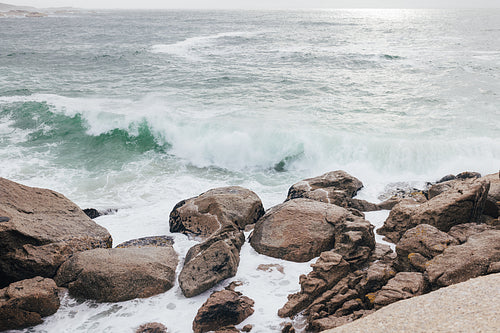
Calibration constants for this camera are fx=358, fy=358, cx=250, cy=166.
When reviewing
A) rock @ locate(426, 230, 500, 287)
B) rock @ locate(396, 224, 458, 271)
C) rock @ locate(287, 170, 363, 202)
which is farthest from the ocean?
rock @ locate(426, 230, 500, 287)

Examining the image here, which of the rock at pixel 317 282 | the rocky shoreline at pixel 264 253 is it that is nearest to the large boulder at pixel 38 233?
the rocky shoreline at pixel 264 253

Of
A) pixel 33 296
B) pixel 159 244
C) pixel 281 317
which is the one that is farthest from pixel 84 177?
pixel 281 317

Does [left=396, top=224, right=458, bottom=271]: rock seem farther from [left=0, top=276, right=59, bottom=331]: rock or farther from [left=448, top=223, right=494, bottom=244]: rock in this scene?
[left=0, top=276, right=59, bottom=331]: rock

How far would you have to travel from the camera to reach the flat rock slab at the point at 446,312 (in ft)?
10.4

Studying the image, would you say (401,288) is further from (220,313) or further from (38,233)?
(38,233)

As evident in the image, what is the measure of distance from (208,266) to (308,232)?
1.82m

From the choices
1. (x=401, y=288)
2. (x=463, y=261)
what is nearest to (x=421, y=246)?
(x=463, y=261)

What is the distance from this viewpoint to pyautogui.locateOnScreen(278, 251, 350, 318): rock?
15.7 ft

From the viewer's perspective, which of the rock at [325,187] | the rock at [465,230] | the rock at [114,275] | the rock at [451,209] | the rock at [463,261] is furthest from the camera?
the rock at [325,187]

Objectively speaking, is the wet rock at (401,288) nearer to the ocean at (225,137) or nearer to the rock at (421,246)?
the rock at (421,246)

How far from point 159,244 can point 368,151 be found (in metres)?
8.69

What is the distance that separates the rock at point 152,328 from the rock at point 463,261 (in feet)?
11.3

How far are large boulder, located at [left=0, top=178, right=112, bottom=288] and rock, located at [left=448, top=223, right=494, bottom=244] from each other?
5.96 metres

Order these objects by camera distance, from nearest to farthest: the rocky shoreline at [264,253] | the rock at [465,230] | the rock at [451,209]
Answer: the rocky shoreline at [264,253], the rock at [465,230], the rock at [451,209]
